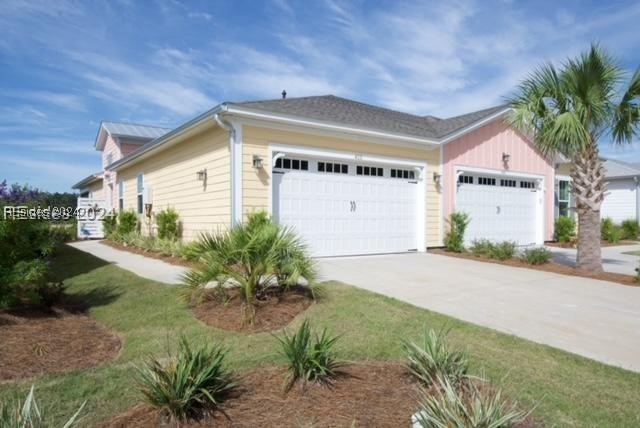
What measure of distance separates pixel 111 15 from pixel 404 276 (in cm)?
926

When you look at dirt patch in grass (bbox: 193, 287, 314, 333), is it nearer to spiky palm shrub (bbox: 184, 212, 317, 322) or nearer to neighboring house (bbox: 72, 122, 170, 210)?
spiky palm shrub (bbox: 184, 212, 317, 322)

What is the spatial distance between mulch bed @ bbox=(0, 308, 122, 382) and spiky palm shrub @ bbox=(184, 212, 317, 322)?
1.33 m

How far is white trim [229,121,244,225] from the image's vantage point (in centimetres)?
869

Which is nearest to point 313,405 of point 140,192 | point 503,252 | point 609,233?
point 503,252

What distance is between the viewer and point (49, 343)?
482cm

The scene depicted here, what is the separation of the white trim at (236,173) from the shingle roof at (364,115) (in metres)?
0.64

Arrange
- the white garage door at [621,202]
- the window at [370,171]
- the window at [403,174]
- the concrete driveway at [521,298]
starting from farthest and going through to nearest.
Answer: the white garage door at [621,202] < the window at [403,174] < the window at [370,171] < the concrete driveway at [521,298]

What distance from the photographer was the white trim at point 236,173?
8.69 m

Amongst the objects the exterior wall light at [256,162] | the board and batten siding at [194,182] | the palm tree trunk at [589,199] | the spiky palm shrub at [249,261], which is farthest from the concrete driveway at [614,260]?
the board and batten siding at [194,182]

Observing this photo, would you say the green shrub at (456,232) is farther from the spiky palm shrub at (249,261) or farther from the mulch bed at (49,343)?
the mulch bed at (49,343)

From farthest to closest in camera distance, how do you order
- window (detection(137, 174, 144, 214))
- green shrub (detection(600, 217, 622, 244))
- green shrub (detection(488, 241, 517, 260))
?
1. green shrub (detection(600, 217, 622, 244))
2. window (detection(137, 174, 144, 214))
3. green shrub (detection(488, 241, 517, 260))

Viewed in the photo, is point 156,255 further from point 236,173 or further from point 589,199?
point 589,199

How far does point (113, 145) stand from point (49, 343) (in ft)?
62.9

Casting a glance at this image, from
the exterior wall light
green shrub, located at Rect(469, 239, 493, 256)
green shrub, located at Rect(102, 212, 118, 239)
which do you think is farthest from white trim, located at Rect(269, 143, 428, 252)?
green shrub, located at Rect(102, 212, 118, 239)
